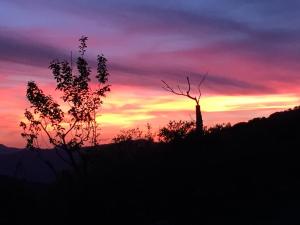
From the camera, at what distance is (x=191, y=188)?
29391 millimetres

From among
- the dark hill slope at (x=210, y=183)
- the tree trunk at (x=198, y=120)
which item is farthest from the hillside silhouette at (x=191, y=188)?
the tree trunk at (x=198, y=120)

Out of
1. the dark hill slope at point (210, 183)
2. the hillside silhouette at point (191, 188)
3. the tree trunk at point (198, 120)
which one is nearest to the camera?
the dark hill slope at point (210, 183)

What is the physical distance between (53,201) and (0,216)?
3.35m

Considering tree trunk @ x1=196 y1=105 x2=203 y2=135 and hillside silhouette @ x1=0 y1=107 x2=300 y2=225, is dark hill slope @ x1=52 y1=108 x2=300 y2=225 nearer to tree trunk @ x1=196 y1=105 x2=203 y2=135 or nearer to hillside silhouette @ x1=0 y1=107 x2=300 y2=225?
hillside silhouette @ x1=0 y1=107 x2=300 y2=225

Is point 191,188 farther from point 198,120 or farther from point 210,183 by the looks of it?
point 198,120

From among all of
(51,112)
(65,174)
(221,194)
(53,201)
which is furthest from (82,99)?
(221,194)

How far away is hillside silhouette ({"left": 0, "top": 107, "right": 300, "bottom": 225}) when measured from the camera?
25730mm

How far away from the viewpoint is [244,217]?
79.0ft

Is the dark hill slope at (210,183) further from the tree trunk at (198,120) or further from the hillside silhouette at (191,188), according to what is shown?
the tree trunk at (198,120)

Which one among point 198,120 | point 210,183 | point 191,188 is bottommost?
point 191,188

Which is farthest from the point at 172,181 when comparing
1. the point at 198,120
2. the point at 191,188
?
the point at 198,120

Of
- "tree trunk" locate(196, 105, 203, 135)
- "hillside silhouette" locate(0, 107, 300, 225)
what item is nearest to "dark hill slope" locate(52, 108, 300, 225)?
"hillside silhouette" locate(0, 107, 300, 225)

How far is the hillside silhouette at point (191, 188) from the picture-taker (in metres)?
25.7

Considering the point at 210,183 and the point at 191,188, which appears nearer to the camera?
the point at 210,183
